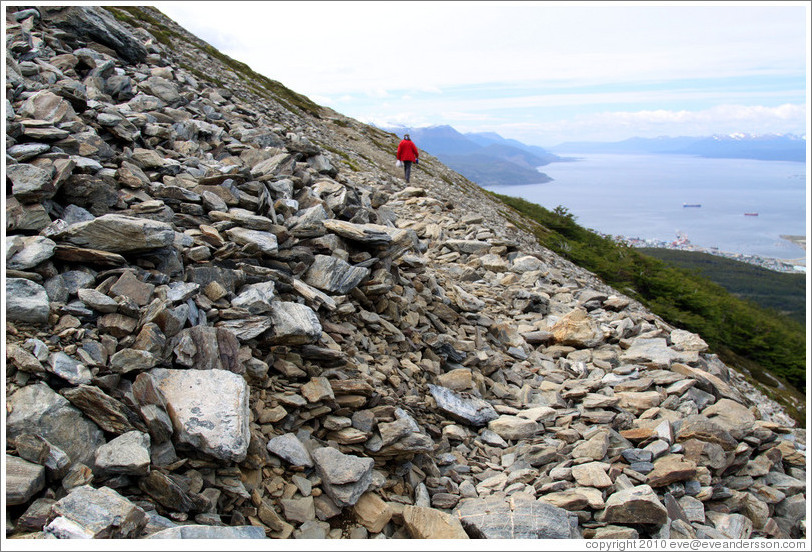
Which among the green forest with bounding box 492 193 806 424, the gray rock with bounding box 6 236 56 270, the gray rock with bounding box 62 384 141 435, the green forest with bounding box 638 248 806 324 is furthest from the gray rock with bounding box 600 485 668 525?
the green forest with bounding box 638 248 806 324

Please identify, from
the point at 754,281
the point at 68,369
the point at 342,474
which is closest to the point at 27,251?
the point at 68,369

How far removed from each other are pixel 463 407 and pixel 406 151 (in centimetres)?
2180

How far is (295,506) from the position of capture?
6.15 m

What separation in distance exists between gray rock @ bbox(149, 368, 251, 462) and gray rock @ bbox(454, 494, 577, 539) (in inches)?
138

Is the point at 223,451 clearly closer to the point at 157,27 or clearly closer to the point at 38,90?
the point at 38,90

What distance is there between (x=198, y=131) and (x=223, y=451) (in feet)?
39.0

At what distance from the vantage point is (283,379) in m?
7.68

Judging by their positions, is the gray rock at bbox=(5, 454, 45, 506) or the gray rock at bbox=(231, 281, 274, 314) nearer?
the gray rock at bbox=(5, 454, 45, 506)

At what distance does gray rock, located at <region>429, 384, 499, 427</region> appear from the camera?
9594mm

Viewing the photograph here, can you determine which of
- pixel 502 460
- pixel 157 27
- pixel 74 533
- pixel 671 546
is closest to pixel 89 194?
pixel 74 533

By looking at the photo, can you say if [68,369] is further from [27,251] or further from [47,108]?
[47,108]

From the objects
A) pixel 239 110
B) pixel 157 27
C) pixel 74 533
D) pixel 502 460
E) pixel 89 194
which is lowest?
pixel 502 460

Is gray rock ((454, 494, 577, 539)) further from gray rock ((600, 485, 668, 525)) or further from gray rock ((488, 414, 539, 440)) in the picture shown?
gray rock ((488, 414, 539, 440))

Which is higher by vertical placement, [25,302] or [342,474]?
[25,302]
